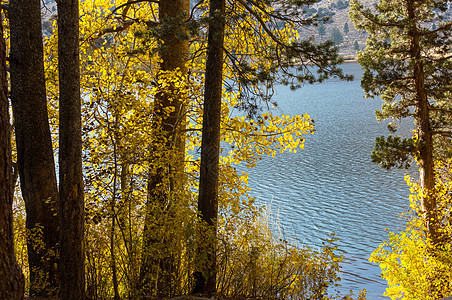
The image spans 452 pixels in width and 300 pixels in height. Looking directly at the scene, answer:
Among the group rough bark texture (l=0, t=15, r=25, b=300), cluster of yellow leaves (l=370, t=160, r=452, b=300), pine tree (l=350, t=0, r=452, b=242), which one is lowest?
cluster of yellow leaves (l=370, t=160, r=452, b=300)

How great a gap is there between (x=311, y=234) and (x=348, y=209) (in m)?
2.54

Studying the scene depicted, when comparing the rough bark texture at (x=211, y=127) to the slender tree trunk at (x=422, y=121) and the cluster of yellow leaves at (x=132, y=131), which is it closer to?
the cluster of yellow leaves at (x=132, y=131)

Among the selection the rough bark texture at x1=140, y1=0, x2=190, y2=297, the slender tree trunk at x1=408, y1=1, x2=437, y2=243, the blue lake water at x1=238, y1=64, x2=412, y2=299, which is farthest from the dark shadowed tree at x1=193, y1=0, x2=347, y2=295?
the slender tree trunk at x1=408, y1=1, x2=437, y2=243

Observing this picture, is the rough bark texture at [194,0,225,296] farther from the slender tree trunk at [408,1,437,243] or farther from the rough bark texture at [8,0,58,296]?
the slender tree trunk at [408,1,437,243]

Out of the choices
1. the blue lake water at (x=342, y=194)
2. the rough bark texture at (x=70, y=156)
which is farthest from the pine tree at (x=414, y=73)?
the rough bark texture at (x=70, y=156)

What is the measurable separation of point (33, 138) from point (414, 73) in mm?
7512

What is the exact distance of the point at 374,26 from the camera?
9680 mm

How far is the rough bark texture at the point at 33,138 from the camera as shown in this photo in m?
4.97

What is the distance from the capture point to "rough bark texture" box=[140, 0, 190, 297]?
15.5 feet

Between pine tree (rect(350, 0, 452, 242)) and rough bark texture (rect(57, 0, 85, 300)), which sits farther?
pine tree (rect(350, 0, 452, 242))

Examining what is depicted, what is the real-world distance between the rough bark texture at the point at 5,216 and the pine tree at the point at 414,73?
7.93m

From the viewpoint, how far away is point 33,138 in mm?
5004

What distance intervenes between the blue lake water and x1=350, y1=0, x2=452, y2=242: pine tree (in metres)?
2.58

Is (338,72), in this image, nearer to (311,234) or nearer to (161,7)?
(161,7)
